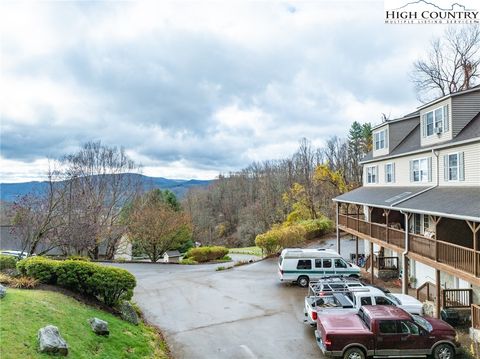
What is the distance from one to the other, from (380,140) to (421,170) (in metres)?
6.45

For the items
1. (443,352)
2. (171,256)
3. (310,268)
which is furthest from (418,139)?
(171,256)

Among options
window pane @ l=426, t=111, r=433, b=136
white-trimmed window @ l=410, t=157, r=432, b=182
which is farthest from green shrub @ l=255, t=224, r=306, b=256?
window pane @ l=426, t=111, r=433, b=136

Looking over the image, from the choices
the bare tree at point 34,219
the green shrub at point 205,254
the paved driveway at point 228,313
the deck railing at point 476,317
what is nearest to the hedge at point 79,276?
the paved driveway at point 228,313

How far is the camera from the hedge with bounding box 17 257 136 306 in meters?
13.7

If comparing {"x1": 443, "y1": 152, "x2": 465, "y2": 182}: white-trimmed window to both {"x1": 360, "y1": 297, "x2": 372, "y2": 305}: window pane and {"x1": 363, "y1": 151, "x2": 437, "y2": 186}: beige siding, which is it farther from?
{"x1": 360, "y1": 297, "x2": 372, "y2": 305}: window pane

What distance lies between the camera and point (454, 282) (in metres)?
17.6

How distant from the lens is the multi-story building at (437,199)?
14156 millimetres

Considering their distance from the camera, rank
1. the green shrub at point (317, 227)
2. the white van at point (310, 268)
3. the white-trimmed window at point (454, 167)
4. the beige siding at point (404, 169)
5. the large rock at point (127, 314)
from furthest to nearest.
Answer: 1. the green shrub at point (317, 227)
2. the white van at point (310, 268)
3. the beige siding at point (404, 169)
4. the white-trimmed window at point (454, 167)
5. the large rock at point (127, 314)

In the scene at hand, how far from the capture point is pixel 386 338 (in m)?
11.9

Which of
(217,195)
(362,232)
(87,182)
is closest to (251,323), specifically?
(362,232)

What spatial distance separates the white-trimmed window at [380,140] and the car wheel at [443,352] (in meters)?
16.6

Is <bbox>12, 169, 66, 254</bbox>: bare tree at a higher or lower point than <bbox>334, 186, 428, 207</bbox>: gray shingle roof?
lower

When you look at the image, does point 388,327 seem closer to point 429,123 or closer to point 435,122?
point 435,122

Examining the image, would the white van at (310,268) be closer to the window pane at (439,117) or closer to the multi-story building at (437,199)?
the multi-story building at (437,199)
